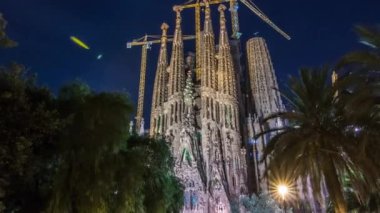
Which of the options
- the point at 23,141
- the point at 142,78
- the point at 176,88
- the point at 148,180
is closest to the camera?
the point at 23,141

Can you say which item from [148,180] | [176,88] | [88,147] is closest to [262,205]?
[176,88]

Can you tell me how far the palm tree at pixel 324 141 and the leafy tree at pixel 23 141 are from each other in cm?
991

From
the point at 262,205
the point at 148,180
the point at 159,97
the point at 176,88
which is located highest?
the point at 176,88

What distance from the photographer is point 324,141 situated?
50.6 ft

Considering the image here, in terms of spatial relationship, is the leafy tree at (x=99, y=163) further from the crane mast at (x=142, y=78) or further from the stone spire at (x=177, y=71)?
the crane mast at (x=142, y=78)

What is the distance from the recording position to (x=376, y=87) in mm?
12281

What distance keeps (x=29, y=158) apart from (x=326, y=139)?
40.4ft

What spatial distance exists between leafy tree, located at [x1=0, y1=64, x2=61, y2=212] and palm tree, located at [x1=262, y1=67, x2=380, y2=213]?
9.91 metres

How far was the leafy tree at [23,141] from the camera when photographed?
12.6 meters

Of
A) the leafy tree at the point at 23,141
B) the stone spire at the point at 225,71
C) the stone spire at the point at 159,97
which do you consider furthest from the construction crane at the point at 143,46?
the leafy tree at the point at 23,141

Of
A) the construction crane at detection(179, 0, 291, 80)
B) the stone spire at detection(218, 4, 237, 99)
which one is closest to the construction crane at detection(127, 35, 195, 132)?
the construction crane at detection(179, 0, 291, 80)

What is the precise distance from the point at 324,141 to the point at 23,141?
40.0ft

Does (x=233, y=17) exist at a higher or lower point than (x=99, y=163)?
higher

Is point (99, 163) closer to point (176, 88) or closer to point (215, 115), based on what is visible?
point (215, 115)
